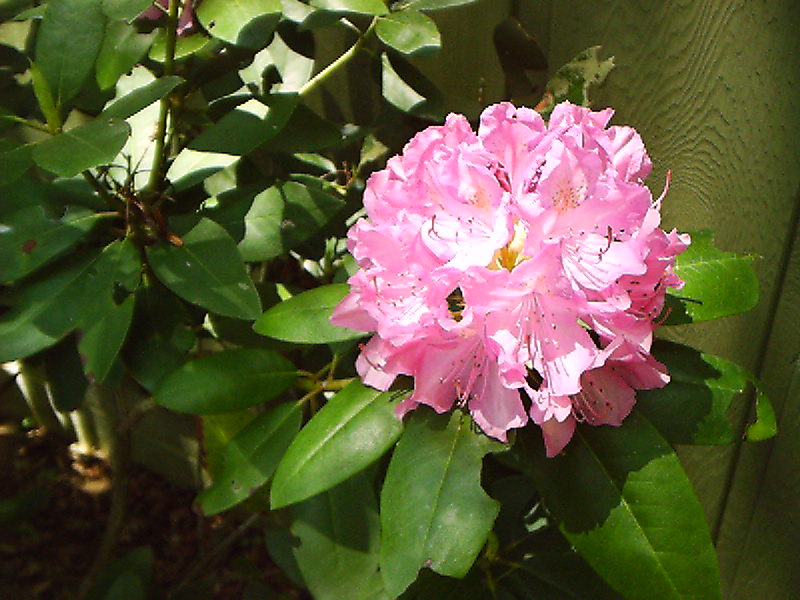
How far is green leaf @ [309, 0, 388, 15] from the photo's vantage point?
0.99m

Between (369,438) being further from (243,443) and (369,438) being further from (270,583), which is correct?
(270,583)

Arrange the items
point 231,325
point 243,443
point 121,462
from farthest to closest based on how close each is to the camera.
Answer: point 121,462 < point 231,325 < point 243,443

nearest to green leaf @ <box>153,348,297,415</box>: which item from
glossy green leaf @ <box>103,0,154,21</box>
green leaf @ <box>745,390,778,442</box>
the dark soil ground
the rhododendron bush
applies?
the rhododendron bush

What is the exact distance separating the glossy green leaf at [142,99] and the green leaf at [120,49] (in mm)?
92

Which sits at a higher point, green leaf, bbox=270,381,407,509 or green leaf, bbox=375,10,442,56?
green leaf, bbox=375,10,442,56

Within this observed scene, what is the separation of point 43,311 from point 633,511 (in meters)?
0.77

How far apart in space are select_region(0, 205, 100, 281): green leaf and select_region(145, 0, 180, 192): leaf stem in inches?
4.1

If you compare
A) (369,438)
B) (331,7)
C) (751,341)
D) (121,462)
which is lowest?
(121,462)

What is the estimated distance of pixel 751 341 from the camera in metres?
1.28

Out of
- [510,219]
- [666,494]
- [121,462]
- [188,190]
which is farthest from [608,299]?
[121,462]

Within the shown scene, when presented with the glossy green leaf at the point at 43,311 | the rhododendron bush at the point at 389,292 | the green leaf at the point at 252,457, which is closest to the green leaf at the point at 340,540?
the rhododendron bush at the point at 389,292

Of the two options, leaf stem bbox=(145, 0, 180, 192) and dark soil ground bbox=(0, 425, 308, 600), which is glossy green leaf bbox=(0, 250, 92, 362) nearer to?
leaf stem bbox=(145, 0, 180, 192)

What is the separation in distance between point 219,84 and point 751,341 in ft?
3.08

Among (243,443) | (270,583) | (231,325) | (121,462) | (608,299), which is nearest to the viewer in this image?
(608,299)
